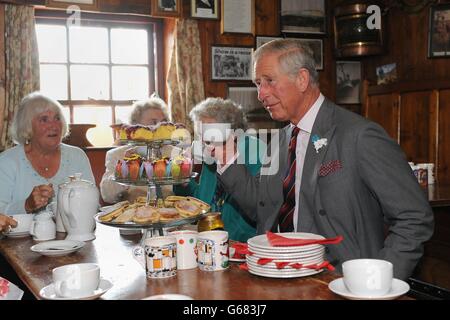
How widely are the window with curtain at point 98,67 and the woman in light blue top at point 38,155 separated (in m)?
1.71

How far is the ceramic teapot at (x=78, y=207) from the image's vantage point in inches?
74.2

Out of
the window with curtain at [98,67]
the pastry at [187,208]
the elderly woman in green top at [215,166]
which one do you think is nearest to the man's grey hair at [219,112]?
the elderly woman in green top at [215,166]

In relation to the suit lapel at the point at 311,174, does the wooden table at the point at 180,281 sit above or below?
below

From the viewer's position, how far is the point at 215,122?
2740 millimetres

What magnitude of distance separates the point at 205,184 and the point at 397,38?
375cm

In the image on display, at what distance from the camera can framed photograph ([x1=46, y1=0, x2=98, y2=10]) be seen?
4488 millimetres

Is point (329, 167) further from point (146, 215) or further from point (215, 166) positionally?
point (215, 166)

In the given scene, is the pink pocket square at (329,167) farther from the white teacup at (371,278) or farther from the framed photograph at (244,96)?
the framed photograph at (244,96)

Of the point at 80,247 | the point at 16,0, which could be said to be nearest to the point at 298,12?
the point at 16,0

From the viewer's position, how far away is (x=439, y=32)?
5.01 metres

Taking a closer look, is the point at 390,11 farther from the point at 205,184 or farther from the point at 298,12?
the point at 205,184

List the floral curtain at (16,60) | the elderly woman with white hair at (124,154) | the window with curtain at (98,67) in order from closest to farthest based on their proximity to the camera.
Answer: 1. the elderly woman with white hair at (124,154)
2. the floral curtain at (16,60)
3. the window with curtain at (98,67)

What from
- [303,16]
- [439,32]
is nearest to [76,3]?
[303,16]

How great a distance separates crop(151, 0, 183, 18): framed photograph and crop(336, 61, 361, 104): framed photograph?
2.01 meters
